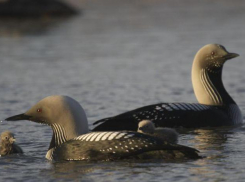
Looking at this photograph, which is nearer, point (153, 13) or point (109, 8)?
point (153, 13)

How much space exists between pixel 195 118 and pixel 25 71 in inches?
249

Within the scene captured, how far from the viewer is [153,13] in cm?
2759

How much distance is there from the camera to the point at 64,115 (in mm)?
8086

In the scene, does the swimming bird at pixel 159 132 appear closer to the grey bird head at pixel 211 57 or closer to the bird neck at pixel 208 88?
the bird neck at pixel 208 88

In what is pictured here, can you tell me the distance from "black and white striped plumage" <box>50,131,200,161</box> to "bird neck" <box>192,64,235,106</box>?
290 centimetres

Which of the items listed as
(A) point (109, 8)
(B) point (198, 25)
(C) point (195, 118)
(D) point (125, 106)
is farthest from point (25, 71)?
(A) point (109, 8)

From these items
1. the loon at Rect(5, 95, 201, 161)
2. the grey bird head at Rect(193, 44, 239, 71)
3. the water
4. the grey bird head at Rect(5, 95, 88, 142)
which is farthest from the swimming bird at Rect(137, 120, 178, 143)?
the grey bird head at Rect(193, 44, 239, 71)

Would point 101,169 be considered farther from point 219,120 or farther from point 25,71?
point 25,71

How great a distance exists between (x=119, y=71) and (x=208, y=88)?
4.95 meters

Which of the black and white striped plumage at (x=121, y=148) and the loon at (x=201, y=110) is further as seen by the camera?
the loon at (x=201, y=110)

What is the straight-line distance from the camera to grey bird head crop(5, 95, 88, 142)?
318 inches

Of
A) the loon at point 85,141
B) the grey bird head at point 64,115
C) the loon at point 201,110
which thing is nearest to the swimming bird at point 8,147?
the loon at point 85,141

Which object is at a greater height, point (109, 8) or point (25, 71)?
point (109, 8)

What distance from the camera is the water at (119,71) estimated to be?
7.66 metres
